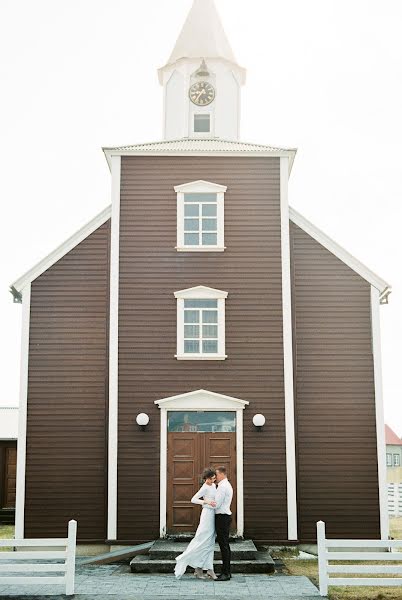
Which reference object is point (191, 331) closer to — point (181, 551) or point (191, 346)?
point (191, 346)

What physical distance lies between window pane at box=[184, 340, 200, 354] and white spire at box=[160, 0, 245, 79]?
354 inches

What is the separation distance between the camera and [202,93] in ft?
73.1

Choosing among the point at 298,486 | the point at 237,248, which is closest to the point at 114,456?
the point at 298,486

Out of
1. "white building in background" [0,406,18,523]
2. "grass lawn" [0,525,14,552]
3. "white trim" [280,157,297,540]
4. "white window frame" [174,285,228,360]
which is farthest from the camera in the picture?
"white building in background" [0,406,18,523]

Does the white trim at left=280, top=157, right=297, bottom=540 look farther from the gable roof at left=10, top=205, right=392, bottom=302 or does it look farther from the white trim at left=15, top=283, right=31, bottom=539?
the white trim at left=15, top=283, right=31, bottom=539

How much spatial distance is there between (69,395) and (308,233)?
6964 millimetres

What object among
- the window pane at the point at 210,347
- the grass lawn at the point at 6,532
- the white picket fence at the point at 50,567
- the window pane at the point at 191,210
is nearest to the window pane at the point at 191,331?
the window pane at the point at 210,347

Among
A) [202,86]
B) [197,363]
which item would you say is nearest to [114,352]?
[197,363]

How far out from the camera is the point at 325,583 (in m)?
12.4

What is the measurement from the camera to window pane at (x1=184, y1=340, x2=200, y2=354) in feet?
60.7

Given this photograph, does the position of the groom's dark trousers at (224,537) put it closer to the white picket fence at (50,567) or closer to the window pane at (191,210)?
the white picket fence at (50,567)

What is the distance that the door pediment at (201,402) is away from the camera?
59.5ft

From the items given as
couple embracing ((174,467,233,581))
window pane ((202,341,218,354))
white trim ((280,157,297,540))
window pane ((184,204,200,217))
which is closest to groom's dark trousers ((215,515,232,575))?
couple embracing ((174,467,233,581))

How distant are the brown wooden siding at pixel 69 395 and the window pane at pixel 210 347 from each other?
2.35 meters
